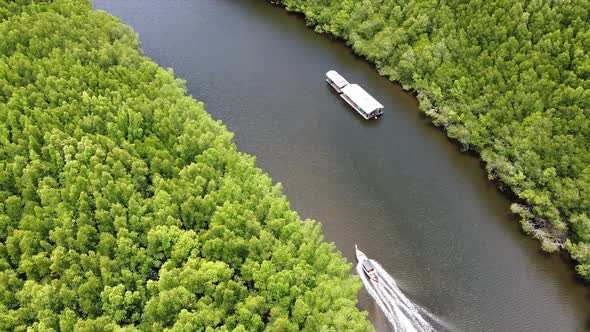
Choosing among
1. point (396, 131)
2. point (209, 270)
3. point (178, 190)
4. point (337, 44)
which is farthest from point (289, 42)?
point (209, 270)

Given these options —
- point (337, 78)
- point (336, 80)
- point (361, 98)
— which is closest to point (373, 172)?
point (361, 98)

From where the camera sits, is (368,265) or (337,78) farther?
(337,78)

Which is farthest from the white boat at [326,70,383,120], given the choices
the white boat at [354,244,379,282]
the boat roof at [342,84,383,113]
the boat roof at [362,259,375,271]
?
the boat roof at [362,259,375,271]

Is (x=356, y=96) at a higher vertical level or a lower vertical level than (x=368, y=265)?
higher

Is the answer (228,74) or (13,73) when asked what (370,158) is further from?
(13,73)

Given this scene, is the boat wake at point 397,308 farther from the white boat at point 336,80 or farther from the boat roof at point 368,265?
the white boat at point 336,80

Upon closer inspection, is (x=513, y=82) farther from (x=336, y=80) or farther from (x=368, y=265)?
(x=368, y=265)

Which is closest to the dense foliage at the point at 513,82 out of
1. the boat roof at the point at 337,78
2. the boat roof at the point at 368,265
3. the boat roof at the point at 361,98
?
the boat roof at the point at 361,98
